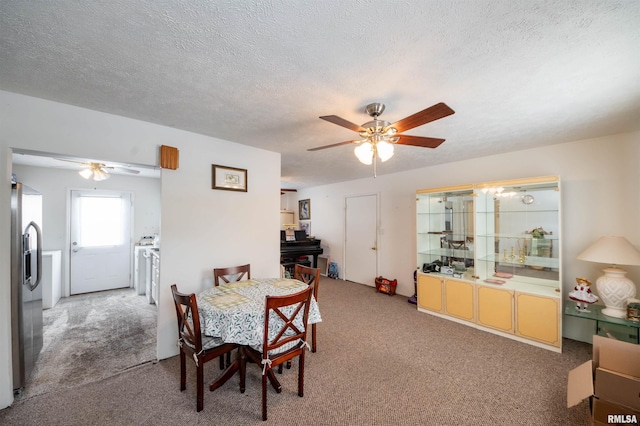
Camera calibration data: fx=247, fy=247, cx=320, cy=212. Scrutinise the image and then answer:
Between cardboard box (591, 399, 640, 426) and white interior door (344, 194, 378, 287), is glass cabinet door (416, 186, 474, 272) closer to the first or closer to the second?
white interior door (344, 194, 378, 287)

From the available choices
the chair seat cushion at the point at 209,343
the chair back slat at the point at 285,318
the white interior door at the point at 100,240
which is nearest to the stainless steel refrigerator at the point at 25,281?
the chair seat cushion at the point at 209,343

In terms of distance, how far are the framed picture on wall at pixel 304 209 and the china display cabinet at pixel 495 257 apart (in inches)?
133

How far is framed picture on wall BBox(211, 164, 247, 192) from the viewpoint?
2896mm

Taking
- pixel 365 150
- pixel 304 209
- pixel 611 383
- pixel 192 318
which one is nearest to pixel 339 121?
pixel 365 150

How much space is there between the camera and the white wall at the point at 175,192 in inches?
75.2

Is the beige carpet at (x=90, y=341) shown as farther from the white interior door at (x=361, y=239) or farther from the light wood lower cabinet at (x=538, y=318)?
the light wood lower cabinet at (x=538, y=318)

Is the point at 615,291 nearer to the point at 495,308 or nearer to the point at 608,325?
the point at 608,325

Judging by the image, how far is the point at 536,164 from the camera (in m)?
3.20

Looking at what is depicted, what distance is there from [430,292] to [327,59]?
3550 mm

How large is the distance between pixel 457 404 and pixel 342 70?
2613 millimetres

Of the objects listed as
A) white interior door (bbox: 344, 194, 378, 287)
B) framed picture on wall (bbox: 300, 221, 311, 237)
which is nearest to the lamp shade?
white interior door (bbox: 344, 194, 378, 287)

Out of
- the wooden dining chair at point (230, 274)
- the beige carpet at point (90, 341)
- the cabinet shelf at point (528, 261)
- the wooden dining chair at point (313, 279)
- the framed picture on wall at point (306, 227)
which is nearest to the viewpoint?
the beige carpet at point (90, 341)

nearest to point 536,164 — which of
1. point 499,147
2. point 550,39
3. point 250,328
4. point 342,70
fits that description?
point 499,147

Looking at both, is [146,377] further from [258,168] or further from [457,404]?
[457,404]
